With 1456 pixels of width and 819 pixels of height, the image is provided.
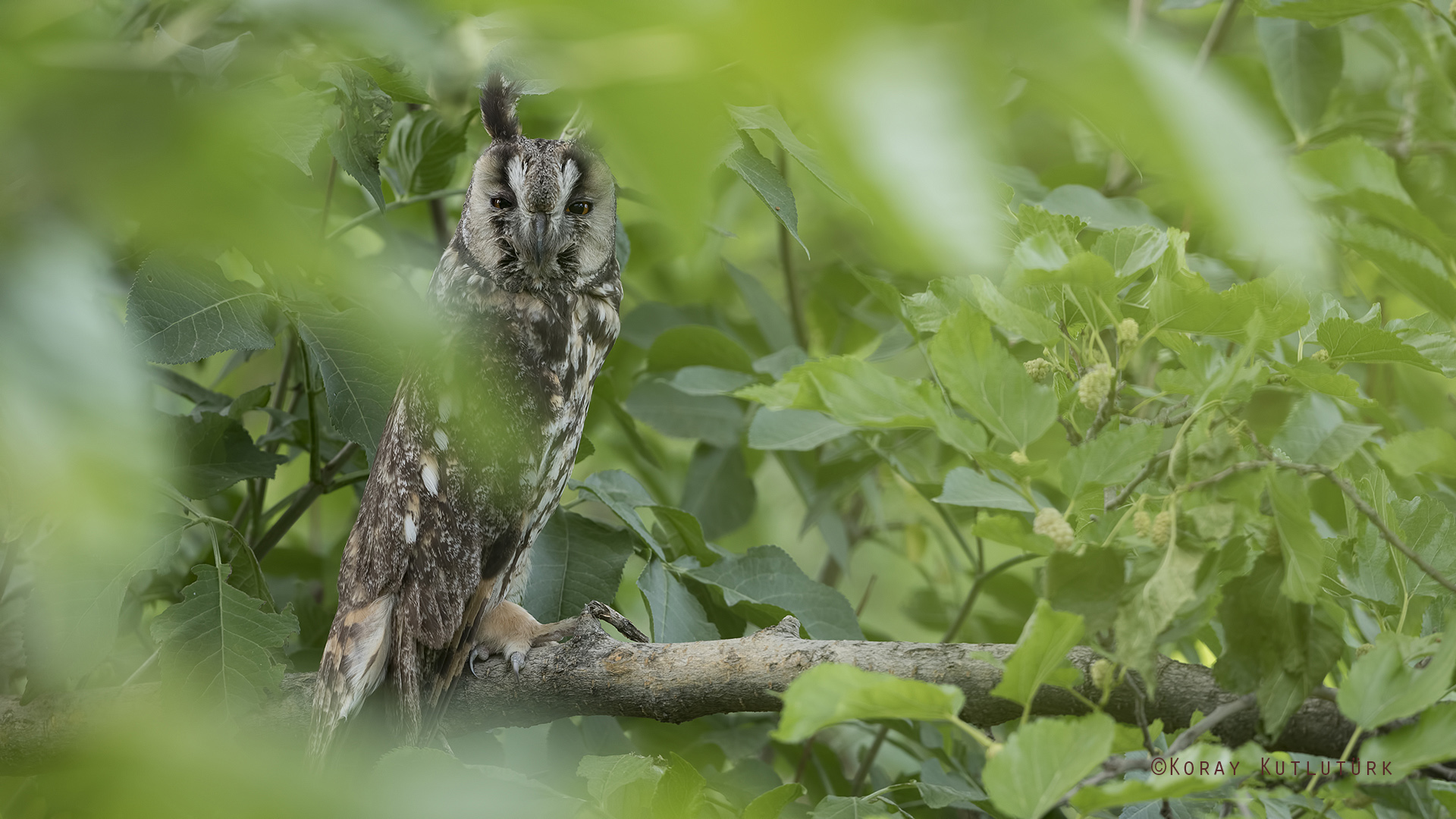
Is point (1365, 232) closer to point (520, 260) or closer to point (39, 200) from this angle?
point (39, 200)

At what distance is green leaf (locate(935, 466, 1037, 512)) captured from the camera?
2.76 feet

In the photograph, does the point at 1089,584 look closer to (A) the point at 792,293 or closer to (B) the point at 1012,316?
(B) the point at 1012,316

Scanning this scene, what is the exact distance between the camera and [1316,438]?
84cm

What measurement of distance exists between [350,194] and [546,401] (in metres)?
0.74

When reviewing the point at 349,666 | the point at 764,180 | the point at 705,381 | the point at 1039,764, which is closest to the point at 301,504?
the point at 349,666

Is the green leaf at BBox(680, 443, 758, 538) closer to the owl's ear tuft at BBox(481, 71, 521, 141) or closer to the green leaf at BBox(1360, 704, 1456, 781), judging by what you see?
the owl's ear tuft at BBox(481, 71, 521, 141)

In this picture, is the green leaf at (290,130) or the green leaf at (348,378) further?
the green leaf at (348,378)

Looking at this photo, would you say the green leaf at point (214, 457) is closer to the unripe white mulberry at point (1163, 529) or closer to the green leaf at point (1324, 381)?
the unripe white mulberry at point (1163, 529)

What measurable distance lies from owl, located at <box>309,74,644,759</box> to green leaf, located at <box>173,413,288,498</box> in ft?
0.65

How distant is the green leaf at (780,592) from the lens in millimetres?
1475

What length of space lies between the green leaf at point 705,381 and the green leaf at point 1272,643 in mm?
977

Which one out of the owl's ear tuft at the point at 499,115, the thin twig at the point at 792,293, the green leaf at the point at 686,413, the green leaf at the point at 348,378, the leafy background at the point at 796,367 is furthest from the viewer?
the thin twig at the point at 792,293

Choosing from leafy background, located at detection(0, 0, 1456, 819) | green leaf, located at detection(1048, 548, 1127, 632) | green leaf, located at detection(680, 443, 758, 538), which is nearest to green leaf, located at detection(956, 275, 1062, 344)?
leafy background, located at detection(0, 0, 1456, 819)

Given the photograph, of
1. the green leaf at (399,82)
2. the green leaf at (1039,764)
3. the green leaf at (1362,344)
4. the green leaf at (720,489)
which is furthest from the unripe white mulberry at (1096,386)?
the green leaf at (720,489)
